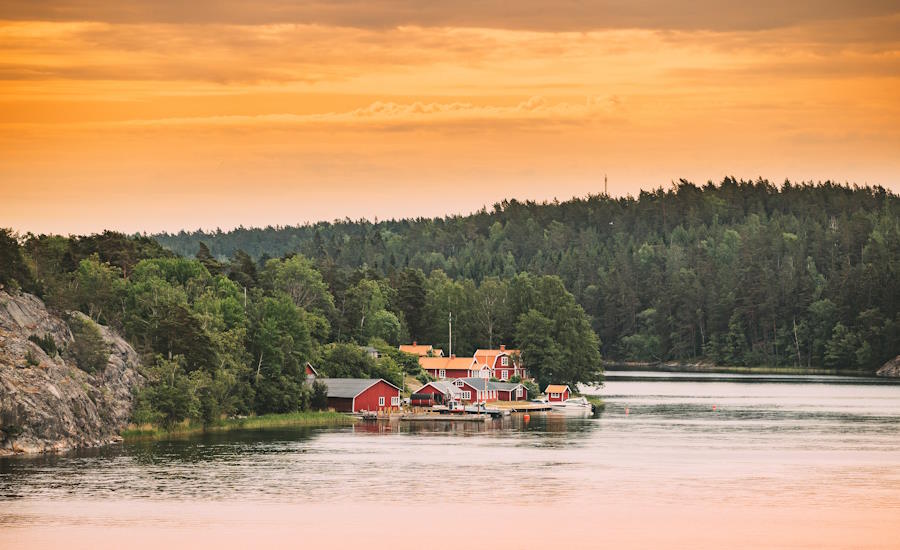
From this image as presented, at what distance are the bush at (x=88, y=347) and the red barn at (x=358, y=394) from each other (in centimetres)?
3277

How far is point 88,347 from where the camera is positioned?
303 feet

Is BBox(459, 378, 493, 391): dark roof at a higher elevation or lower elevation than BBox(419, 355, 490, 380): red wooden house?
lower

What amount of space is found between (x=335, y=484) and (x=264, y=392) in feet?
123

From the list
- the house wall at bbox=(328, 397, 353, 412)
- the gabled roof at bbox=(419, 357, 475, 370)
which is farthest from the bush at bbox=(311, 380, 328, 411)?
the gabled roof at bbox=(419, 357, 475, 370)

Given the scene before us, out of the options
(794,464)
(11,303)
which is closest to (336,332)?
(11,303)

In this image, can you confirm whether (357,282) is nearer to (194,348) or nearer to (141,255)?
(141,255)

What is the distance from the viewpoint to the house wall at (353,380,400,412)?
405 feet

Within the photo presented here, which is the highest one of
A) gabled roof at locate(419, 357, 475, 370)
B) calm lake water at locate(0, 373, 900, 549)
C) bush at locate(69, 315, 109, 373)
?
gabled roof at locate(419, 357, 475, 370)

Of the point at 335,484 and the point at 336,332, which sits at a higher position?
Result: the point at 336,332

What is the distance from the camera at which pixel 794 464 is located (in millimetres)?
85812

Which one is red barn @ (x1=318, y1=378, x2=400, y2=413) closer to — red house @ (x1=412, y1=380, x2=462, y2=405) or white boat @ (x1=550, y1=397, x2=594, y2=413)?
red house @ (x1=412, y1=380, x2=462, y2=405)

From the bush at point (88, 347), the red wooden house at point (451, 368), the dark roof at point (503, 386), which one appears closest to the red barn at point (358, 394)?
the dark roof at point (503, 386)

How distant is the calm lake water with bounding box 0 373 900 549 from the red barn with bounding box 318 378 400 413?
1035 centimetres

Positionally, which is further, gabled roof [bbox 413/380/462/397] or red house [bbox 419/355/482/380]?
red house [bbox 419/355/482/380]
